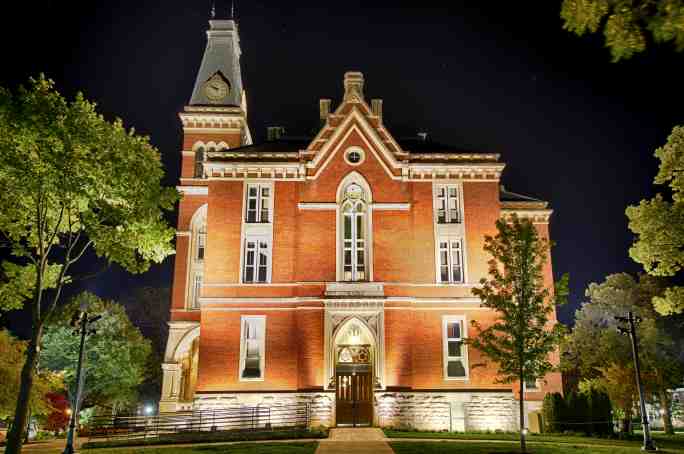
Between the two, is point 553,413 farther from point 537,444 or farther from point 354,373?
point 354,373

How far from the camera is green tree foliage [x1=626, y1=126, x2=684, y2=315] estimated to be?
2334cm

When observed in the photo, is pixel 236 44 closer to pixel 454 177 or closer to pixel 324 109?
pixel 324 109

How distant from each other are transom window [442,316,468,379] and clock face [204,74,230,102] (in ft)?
79.3

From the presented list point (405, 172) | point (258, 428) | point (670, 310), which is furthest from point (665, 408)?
point (258, 428)

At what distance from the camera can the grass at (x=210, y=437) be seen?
24.1m

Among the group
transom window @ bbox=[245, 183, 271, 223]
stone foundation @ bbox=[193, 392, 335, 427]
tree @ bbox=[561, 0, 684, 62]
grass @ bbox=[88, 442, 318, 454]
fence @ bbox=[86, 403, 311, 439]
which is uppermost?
transom window @ bbox=[245, 183, 271, 223]

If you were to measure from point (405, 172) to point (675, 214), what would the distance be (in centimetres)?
1442

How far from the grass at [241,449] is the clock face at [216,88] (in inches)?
1106

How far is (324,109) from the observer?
127 ft

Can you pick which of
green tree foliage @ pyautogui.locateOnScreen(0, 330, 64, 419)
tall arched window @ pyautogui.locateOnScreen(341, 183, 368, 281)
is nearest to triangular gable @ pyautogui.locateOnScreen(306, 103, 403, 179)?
tall arched window @ pyautogui.locateOnScreen(341, 183, 368, 281)

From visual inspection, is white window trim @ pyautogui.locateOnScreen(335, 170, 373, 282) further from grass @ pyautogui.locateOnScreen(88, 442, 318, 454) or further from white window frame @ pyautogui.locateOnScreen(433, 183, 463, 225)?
grass @ pyautogui.locateOnScreen(88, 442, 318, 454)

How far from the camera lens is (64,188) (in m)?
19.1

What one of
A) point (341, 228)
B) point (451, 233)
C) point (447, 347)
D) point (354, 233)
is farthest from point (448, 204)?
point (447, 347)

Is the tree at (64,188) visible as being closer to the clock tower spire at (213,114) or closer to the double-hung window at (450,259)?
the double-hung window at (450,259)
